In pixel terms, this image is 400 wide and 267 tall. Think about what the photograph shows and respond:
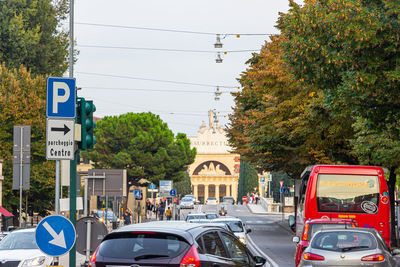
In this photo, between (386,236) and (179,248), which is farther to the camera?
(386,236)

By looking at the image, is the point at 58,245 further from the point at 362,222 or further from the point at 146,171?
the point at 146,171

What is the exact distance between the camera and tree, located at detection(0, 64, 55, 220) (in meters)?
47.4

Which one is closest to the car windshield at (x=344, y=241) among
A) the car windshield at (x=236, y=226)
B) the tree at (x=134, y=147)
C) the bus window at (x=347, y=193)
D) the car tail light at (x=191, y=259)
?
the car tail light at (x=191, y=259)

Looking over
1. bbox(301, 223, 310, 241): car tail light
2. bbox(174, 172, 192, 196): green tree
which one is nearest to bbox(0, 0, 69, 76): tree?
bbox(301, 223, 310, 241): car tail light

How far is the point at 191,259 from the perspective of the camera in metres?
8.83

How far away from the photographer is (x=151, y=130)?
80.2m

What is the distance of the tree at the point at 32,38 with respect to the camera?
53062 mm

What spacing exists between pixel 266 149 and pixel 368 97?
2283 cm

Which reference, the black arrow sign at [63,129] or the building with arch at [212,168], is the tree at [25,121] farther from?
the building with arch at [212,168]

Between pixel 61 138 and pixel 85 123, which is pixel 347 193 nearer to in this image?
pixel 85 123

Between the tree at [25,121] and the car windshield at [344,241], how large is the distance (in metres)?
35.1

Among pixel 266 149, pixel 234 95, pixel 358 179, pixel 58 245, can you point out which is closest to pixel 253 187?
pixel 234 95

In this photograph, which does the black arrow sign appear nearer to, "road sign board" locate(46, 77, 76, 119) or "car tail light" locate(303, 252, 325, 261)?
"road sign board" locate(46, 77, 76, 119)

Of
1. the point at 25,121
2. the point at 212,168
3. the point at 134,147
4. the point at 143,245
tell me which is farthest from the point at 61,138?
the point at 212,168
